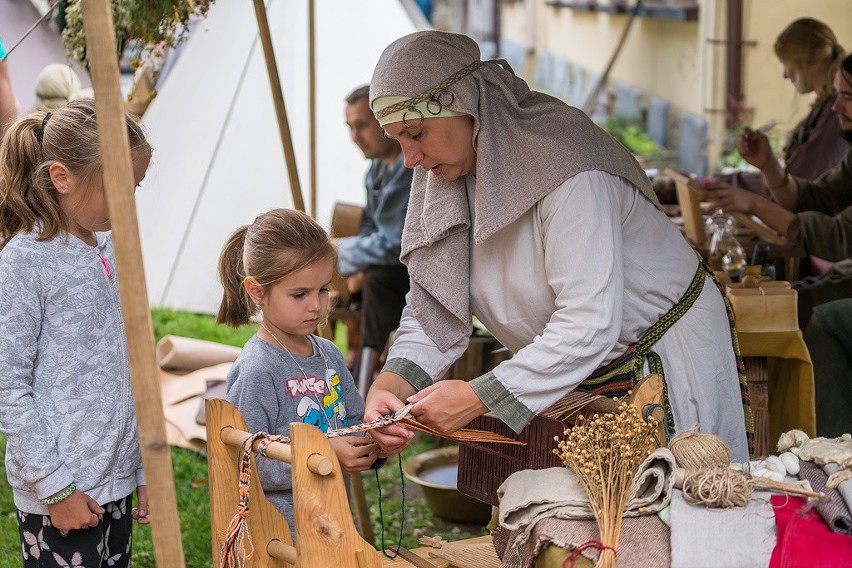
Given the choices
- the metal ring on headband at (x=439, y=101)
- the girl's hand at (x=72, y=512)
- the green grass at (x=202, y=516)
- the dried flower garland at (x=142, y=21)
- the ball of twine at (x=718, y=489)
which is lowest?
the green grass at (x=202, y=516)

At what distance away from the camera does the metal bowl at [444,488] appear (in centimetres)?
420

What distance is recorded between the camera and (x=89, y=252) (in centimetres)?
237

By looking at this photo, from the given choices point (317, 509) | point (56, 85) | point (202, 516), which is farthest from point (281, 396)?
point (56, 85)

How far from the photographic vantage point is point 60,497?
227cm

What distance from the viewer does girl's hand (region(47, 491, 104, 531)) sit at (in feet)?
7.51

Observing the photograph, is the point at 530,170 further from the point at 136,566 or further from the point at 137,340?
the point at 136,566

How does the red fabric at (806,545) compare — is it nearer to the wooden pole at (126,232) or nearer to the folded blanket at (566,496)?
the folded blanket at (566,496)

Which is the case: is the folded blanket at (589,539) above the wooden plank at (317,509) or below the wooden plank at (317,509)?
below

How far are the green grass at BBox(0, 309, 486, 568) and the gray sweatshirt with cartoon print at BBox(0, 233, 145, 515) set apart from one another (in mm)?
1530

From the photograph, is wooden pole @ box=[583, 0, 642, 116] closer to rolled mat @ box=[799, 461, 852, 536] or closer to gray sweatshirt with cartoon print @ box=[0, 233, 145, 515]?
gray sweatshirt with cartoon print @ box=[0, 233, 145, 515]

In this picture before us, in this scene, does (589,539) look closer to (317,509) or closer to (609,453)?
(609,453)

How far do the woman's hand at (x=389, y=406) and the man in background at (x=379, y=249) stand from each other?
2626mm

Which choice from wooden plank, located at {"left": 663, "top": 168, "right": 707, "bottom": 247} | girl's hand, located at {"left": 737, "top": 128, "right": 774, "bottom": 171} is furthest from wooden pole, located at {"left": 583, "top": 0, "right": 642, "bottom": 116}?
wooden plank, located at {"left": 663, "top": 168, "right": 707, "bottom": 247}

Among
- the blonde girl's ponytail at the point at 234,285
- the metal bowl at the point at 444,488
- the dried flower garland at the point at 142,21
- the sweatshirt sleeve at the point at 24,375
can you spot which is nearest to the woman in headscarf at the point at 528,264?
the blonde girl's ponytail at the point at 234,285
